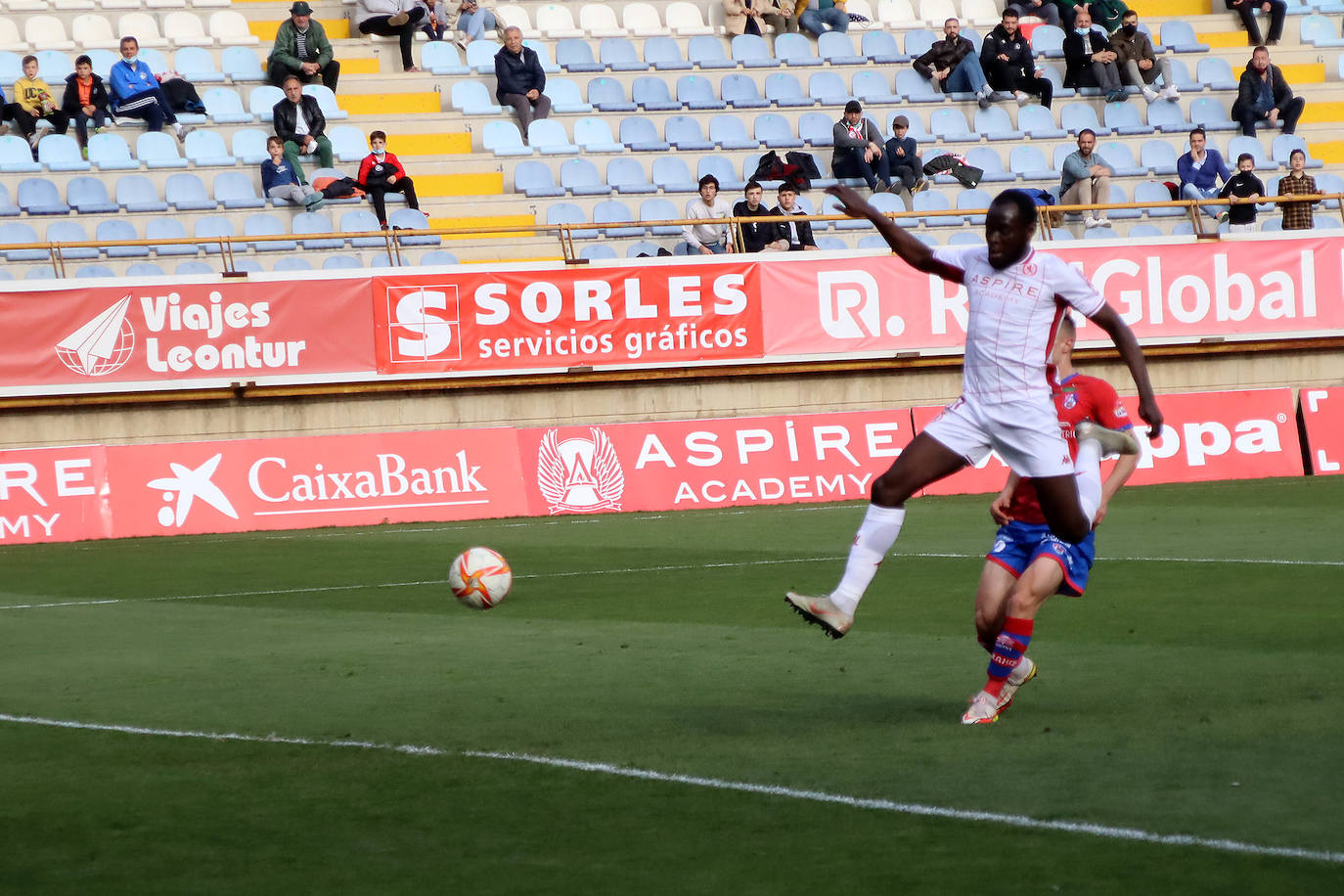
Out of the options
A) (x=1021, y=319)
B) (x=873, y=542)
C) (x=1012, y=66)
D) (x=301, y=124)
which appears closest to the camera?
(x=1021, y=319)

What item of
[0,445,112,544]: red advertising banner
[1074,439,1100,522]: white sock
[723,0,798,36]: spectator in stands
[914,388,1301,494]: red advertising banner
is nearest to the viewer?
[1074,439,1100,522]: white sock

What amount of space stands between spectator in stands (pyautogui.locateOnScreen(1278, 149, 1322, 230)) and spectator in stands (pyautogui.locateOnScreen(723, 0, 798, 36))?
839cm

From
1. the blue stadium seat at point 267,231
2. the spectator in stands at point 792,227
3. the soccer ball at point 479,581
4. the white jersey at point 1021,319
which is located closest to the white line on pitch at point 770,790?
the white jersey at point 1021,319

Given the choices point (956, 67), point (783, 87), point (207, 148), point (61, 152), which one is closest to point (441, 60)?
point (207, 148)

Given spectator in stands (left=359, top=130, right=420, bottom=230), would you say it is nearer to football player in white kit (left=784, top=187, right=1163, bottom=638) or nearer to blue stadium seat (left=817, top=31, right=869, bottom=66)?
blue stadium seat (left=817, top=31, right=869, bottom=66)

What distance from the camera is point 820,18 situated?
2888cm

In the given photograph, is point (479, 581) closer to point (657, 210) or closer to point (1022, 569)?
point (1022, 569)

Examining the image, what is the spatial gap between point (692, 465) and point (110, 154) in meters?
8.88

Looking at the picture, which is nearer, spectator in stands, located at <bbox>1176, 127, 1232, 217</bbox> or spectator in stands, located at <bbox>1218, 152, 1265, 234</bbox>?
spectator in stands, located at <bbox>1218, 152, 1265, 234</bbox>

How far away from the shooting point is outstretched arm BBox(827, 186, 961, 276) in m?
6.95

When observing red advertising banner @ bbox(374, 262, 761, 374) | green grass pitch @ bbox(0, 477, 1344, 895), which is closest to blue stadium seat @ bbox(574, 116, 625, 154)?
red advertising banner @ bbox(374, 262, 761, 374)

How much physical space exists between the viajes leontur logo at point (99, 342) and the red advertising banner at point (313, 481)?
1296 mm

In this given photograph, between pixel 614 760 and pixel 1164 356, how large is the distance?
17760mm

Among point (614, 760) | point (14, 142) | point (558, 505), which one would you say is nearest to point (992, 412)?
point (614, 760)
